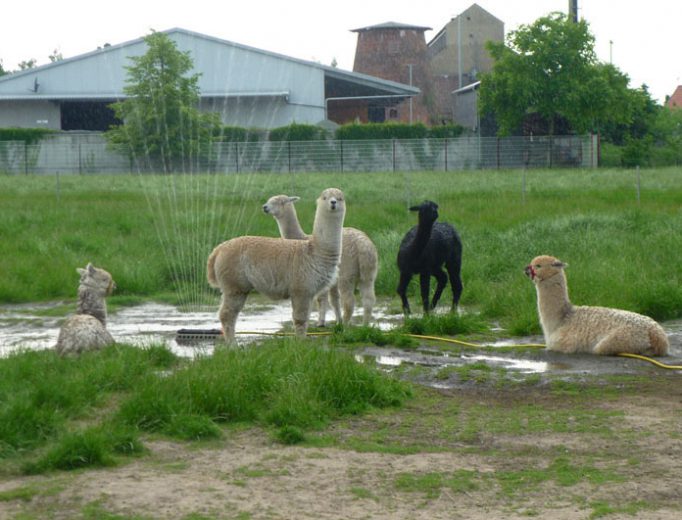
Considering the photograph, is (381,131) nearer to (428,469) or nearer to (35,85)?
(35,85)

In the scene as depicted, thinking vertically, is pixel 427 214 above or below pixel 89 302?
above

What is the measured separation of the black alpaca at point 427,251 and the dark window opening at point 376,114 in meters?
50.8

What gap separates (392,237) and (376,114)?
47210 mm

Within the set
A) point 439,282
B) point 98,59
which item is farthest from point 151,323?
point 98,59

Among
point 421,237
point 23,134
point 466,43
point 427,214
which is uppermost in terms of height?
point 466,43

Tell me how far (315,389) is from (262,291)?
277cm

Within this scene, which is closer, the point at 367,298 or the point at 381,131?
the point at 367,298

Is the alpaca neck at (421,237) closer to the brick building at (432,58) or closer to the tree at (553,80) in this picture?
the tree at (553,80)

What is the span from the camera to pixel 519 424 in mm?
7504

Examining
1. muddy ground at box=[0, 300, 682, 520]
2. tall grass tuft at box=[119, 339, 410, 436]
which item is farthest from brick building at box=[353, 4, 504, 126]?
muddy ground at box=[0, 300, 682, 520]

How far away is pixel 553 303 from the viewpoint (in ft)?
34.7

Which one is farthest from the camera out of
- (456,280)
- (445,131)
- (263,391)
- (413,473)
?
(445,131)

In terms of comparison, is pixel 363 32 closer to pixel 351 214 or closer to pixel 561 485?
pixel 351 214

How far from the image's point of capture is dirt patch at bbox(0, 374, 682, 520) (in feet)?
18.6
